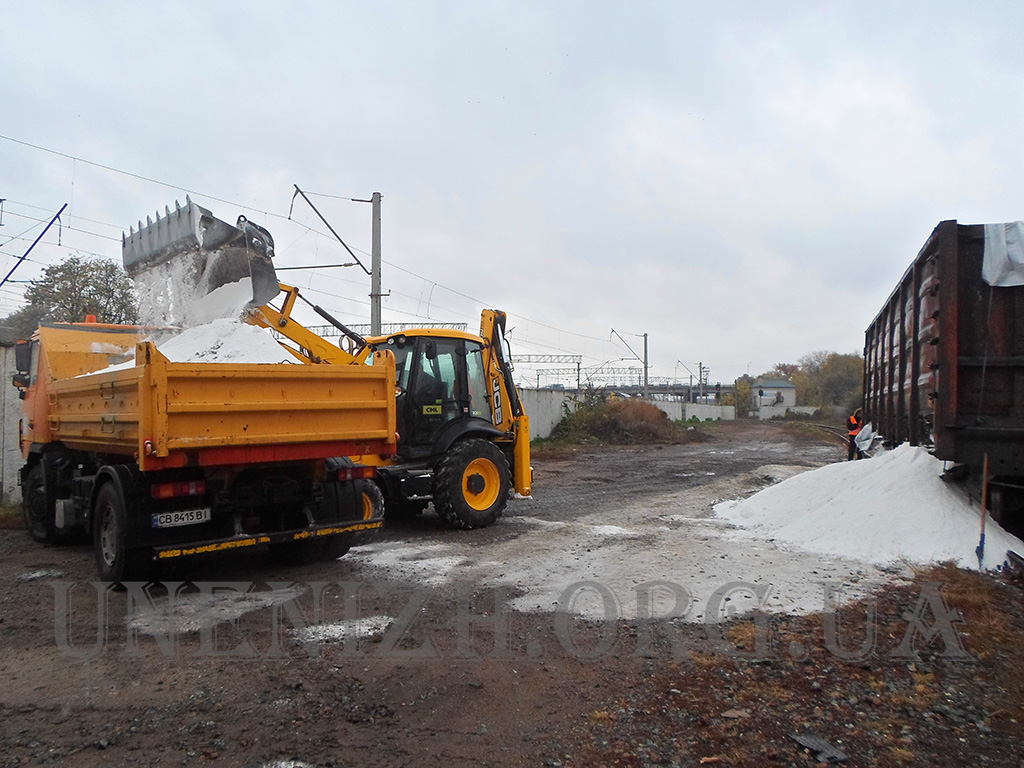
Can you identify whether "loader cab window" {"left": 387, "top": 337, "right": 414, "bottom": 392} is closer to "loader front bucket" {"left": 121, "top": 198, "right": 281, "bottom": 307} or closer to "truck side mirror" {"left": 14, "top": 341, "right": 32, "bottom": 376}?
"loader front bucket" {"left": 121, "top": 198, "right": 281, "bottom": 307}

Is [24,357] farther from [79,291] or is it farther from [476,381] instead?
[79,291]

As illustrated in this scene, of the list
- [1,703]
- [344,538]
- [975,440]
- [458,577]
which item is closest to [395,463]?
[344,538]

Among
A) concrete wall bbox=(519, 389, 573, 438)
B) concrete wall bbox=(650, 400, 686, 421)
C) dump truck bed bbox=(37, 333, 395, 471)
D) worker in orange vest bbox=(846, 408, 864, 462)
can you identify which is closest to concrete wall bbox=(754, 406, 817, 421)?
concrete wall bbox=(650, 400, 686, 421)

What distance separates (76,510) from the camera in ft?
20.6

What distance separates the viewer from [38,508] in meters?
7.64

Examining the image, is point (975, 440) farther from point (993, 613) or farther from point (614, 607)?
point (614, 607)

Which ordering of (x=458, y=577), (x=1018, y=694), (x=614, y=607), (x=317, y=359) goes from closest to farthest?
1. (x=1018, y=694)
2. (x=614, y=607)
3. (x=458, y=577)
4. (x=317, y=359)

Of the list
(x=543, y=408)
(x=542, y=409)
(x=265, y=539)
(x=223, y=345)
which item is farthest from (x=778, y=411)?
(x=265, y=539)

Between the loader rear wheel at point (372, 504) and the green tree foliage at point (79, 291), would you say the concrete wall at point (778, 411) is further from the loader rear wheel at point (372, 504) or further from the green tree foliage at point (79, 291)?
the loader rear wheel at point (372, 504)

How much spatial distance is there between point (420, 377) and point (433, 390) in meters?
0.21

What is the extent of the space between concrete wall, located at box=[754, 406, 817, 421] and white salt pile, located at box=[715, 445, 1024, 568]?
6640 cm

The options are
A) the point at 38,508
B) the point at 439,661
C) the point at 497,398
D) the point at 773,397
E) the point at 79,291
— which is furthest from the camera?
the point at 773,397

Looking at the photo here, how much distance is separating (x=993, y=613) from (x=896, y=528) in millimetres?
1748

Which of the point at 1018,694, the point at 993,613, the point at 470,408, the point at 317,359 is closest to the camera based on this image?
the point at 1018,694
